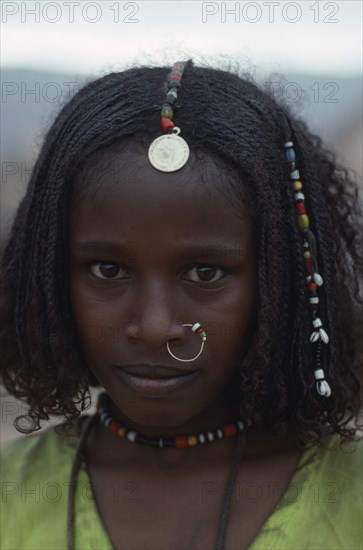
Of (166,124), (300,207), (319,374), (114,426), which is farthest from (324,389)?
(166,124)

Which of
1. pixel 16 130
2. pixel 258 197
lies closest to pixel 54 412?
pixel 258 197

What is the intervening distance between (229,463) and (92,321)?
18.4 inches

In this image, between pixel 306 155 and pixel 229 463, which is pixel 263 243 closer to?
pixel 306 155

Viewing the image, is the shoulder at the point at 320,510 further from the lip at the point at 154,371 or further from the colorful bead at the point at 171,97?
the colorful bead at the point at 171,97

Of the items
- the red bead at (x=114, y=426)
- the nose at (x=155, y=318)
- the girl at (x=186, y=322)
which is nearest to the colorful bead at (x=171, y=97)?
the girl at (x=186, y=322)

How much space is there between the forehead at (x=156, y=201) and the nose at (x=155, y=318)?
108 mm

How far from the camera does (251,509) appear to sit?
5.63 feet

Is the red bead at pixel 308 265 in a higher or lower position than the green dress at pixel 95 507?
higher

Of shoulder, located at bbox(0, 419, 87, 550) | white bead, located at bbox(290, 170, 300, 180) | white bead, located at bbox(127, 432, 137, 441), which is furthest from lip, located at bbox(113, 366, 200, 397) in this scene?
white bead, located at bbox(290, 170, 300, 180)

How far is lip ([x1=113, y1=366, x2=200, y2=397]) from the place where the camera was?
1627 mm

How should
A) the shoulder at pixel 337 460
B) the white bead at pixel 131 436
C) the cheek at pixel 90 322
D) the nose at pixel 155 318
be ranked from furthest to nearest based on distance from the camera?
the white bead at pixel 131 436 → the shoulder at pixel 337 460 → the cheek at pixel 90 322 → the nose at pixel 155 318

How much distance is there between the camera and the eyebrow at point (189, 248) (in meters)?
1.55

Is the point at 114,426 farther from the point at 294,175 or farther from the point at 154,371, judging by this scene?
the point at 294,175

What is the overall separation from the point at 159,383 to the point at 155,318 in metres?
0.17
